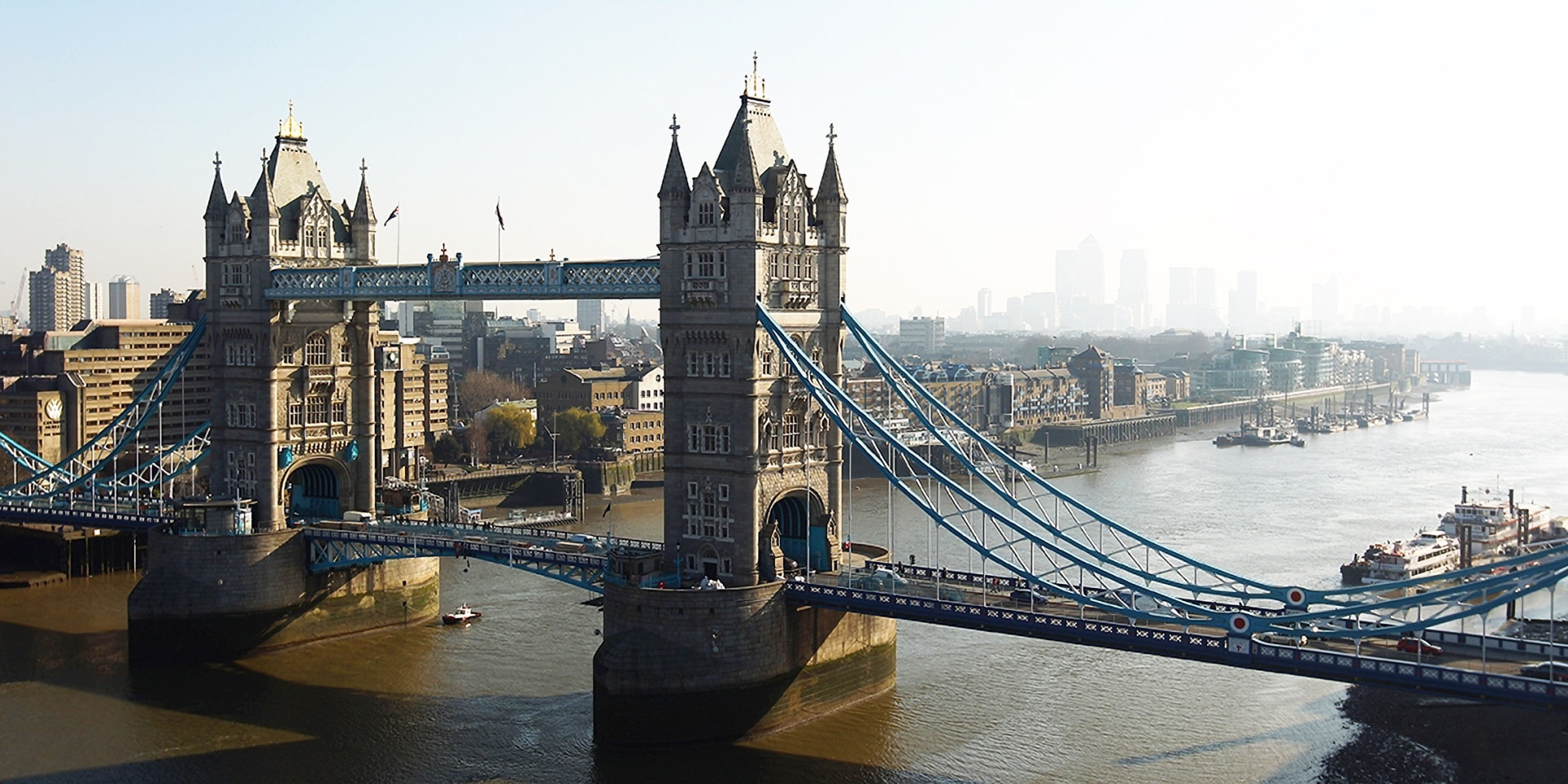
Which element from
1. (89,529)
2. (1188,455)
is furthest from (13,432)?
(1188,455)

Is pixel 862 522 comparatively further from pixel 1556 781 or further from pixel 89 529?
pixel 1556 781

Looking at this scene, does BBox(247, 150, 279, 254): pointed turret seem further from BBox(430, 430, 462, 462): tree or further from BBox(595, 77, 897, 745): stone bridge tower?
BBox(430, 430, 462, 462): tree

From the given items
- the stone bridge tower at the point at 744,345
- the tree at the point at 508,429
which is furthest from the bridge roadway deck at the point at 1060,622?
the tree at the point at 508,429

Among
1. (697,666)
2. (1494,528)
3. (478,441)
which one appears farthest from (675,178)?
(478,441)

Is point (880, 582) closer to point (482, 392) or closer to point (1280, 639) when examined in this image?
point (1280, 639)

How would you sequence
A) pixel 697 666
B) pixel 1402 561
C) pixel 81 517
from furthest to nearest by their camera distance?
pixel 1402 561 → pixel 81 517 → pixel 697 666

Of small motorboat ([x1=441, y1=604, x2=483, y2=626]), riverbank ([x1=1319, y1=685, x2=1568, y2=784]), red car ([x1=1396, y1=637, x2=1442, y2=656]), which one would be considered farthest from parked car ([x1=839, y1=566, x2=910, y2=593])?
small motorboat ([x1=441, y1=604, x2=483, y2=626])

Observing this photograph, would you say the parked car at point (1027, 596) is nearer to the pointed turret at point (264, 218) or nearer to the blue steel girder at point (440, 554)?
the blue steel girder at point (440, 554)
